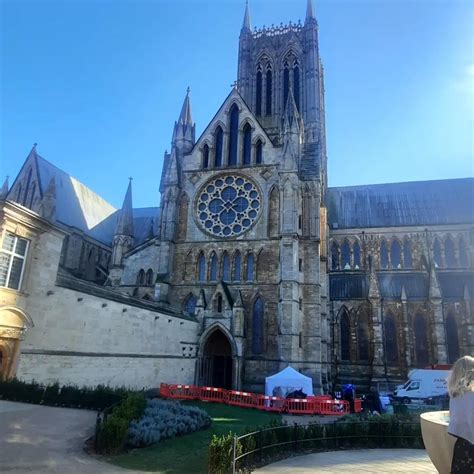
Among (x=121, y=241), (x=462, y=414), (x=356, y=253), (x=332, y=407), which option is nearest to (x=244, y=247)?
(x=121, y=241)

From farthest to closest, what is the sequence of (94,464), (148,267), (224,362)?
1. (148,267)
2. (224,362)
3. (94,464)

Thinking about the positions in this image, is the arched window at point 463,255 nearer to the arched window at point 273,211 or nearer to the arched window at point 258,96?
the arched window at point 273,211

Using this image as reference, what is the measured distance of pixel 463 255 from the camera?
3788cm

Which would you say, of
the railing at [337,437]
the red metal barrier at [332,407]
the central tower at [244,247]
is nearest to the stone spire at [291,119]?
the central tower at [244,247]

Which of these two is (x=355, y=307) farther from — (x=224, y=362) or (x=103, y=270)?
(x=103, y=270)

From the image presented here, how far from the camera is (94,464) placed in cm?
829

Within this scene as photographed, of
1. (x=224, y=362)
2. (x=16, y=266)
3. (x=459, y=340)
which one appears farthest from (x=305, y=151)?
(x=16, y=266)

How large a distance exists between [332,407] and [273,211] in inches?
547

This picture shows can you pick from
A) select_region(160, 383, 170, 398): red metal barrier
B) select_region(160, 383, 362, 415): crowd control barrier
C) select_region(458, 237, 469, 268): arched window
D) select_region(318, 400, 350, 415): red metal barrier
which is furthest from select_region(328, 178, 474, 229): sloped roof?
select_region(160, 383, 170, 398): red metal barrier

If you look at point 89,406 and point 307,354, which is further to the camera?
point 307,354

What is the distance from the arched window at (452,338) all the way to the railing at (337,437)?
24.4 meters

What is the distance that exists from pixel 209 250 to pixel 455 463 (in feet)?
83.3

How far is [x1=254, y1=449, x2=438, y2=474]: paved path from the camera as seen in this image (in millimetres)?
8828

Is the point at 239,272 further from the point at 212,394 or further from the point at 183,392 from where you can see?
the point at 183,392
